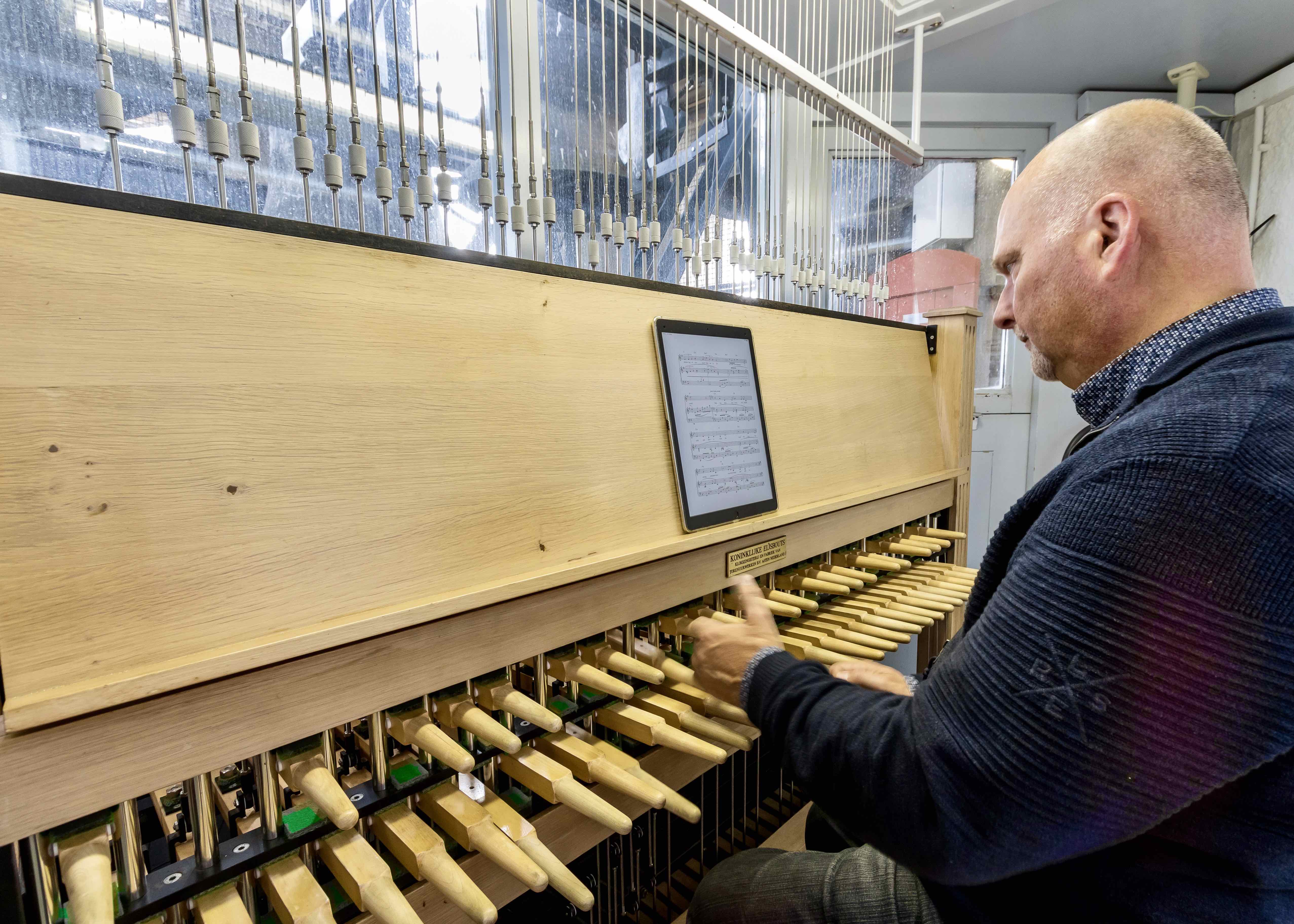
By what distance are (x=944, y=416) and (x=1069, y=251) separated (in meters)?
1.00

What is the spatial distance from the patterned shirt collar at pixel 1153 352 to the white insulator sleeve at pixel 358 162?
0.88 meters

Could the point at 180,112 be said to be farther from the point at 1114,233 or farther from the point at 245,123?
the point at 1114,233

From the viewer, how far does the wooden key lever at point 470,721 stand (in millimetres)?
592

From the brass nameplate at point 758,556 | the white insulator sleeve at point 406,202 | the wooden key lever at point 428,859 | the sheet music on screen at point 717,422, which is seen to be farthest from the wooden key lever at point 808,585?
the white insulator sleeve at point 406,202

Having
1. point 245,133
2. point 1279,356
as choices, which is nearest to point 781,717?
point 1279,356

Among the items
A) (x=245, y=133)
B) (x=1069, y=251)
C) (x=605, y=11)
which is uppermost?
(x=605, y=11)

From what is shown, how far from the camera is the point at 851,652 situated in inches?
37.0

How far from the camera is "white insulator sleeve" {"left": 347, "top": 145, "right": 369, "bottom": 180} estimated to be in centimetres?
76

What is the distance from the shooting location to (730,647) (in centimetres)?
74

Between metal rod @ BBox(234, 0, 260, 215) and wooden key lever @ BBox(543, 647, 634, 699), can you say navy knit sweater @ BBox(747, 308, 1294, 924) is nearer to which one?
wooden key lever @ BBox(543, 647, 634, 699)

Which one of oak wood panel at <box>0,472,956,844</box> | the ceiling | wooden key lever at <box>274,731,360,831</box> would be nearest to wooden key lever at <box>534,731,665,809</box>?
oak wood panel at <box>0,472,956,844</box>

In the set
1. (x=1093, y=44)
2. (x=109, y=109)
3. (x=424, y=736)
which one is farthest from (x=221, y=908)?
(x=1093, y=44)

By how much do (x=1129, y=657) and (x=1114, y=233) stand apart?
47cm

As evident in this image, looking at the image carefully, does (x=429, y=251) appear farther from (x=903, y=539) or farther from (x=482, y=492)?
(x=903, y=539)
